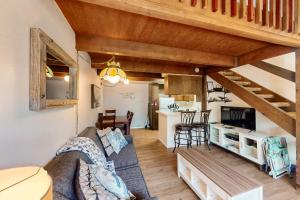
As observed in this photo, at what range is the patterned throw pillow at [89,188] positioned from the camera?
1115 mm

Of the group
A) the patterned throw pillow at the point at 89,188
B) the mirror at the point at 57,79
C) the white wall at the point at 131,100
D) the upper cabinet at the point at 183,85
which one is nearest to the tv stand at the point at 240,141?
the upper cabinet at the point at 183,85

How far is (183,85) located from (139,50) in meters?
2.70

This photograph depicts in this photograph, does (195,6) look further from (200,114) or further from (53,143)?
(200,114)

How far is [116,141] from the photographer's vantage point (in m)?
2.93

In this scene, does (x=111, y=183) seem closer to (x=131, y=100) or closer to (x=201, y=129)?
(x=201, y=129)

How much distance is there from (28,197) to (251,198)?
6.67 feet

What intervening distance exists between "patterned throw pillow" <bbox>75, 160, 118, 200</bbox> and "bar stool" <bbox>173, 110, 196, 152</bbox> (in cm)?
339

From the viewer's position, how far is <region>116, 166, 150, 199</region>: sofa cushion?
1.64 metres

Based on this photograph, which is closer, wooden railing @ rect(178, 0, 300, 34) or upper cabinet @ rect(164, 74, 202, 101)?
wooden railing @ rect(178, 0, 300, 34)

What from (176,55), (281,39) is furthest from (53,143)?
(281,39)

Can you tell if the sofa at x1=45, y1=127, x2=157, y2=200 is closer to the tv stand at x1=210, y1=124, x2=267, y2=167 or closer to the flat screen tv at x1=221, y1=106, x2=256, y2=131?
the tv stand at x1=210, y1=124, x2=267, y2=167

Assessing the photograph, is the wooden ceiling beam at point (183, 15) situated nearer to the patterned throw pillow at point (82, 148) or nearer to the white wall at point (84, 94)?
the patterned throw pillow at point (82, 148)

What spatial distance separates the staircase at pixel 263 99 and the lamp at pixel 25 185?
3.38 m

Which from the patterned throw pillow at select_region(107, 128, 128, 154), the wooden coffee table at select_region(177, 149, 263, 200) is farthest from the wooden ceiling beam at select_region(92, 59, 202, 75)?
the wooden coffee table at select_region(177, 149, 263, 200)
